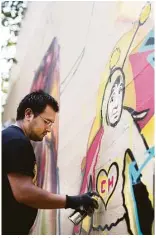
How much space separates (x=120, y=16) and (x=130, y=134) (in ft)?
4.44

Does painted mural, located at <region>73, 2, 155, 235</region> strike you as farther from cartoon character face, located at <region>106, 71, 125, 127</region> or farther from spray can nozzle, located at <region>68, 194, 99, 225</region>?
spray can nozzle, located at <region>68, 194, 99, 225</region>

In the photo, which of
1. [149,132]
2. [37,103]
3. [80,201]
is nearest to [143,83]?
[149,132]

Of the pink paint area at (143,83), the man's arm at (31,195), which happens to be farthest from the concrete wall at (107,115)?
the man's arm at (31,195)

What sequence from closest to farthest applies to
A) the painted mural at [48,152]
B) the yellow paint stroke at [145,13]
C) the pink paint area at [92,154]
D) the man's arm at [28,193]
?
the man's arm at [28,193] → the yellow paint stroke at [145,13] → the pink paint area at [92,154] → the painted mural at [48,152]

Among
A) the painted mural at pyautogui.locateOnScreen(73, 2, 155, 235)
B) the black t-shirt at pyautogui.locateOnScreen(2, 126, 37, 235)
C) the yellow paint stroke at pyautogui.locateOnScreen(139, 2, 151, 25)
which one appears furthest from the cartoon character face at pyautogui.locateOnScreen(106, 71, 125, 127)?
the black t-shirt at pyautogui.locateOnScreen(2, 126, 37, 235)

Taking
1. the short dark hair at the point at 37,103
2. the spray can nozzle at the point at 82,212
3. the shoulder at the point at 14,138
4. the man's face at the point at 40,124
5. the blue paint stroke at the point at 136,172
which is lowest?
the spray can nozzle at the point at 82,212

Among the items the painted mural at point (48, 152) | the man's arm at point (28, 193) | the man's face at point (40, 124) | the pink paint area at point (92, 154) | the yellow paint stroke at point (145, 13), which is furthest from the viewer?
the painted mural at point (48, 152)

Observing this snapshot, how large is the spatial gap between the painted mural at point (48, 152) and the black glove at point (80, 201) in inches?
74.0

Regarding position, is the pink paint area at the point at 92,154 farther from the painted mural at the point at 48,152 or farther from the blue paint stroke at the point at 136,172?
the painted mural at the point at 48,152

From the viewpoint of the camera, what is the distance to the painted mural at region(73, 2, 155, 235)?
291cm

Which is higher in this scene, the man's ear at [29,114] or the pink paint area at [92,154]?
the man's ear at [29,114]

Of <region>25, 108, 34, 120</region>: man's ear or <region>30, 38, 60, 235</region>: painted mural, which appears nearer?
<region>25, 108, 34, 120</region>: man's ear

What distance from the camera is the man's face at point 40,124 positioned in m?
3.13

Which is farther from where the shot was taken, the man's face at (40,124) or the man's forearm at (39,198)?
the man's face at (40,124)
